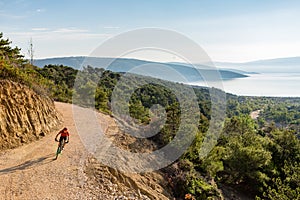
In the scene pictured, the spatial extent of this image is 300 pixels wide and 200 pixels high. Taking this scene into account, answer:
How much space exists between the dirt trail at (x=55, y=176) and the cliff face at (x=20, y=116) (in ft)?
1.83

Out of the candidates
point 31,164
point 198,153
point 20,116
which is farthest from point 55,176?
point 198,153

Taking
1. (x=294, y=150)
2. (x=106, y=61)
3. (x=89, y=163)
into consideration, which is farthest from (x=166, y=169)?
(x=294, y=150)

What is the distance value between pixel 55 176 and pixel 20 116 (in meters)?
4.14

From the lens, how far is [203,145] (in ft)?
53.1

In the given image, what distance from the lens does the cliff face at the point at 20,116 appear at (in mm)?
10727

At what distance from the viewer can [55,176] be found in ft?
28.8

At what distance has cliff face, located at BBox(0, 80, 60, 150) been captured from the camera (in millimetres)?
10727

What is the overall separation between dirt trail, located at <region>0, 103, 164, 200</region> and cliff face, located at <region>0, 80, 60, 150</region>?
0.56m

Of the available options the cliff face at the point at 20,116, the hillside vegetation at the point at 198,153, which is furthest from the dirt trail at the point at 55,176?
the hillside vegetation at the point at 198,153

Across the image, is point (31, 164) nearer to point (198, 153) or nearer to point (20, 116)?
point (20, 116)

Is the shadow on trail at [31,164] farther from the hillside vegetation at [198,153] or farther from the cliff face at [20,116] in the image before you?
the hillside vegetation at [198,153]

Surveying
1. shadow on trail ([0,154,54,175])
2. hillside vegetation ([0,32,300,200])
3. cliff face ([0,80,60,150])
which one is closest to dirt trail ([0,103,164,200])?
shadow on trail ([0,154,54,175])

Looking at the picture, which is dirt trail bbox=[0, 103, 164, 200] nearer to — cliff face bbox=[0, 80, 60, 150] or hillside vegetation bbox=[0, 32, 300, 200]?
cliff face bbox=[0, 80, 60, 150]

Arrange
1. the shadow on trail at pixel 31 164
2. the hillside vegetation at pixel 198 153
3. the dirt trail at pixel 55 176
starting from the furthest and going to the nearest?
the hillside vegetation at pixel 198 153 < the shadow on trail at pixel 31 164 < the dirt trail at pixel 55 176
